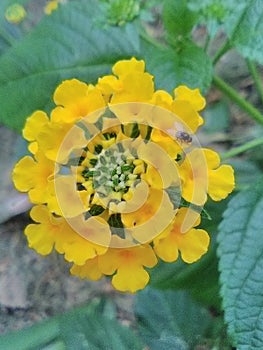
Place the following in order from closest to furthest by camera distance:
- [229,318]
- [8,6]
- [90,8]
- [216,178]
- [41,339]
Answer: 1. [216,178]
2. [229,318]
3. [41,339]
4. [90,8]
5. [8,6]

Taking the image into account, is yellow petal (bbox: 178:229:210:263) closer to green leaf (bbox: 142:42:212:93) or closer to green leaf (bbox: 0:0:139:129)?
green leaf (bbox: 142:42:212:93)

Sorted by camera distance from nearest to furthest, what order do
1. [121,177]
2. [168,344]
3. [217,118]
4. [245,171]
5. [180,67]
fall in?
[121,177] < [168,344] < [180,67] < [245,171] < [217,118]

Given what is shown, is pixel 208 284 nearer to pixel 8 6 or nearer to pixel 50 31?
pixel 50 31

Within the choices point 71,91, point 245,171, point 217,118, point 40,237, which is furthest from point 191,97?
point 217,118

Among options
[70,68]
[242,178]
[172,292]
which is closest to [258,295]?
[172,292]

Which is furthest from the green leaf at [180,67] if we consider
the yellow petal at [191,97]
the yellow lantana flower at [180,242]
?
the yellow lantana flower at [180,242]

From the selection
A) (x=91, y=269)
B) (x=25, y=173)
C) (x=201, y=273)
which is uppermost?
(x=25, y=173)

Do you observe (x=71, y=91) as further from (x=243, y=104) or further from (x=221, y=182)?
(x=243, y=104)
